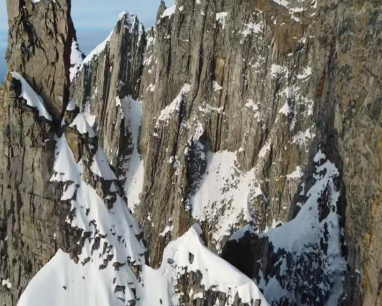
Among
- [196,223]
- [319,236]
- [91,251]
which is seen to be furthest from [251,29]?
[91,251]

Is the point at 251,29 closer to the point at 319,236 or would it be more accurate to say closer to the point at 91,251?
the point at 319,236

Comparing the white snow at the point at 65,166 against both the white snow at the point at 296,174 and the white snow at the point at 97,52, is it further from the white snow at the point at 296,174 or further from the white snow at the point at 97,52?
the white snow at the point at 97,52

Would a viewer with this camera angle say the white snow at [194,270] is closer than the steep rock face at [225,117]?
Yes

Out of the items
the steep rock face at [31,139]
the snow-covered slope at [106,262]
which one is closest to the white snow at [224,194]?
the snow-covered slope at [106,262]

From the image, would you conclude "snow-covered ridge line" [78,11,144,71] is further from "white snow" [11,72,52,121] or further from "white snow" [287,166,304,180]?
"white snow" [11,72,52,121]

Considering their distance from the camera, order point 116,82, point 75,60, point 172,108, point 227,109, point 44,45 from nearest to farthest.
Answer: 1. point 44,45
2. point 227,109
3. point 172,108
4. point 116,82
5. point 75,60

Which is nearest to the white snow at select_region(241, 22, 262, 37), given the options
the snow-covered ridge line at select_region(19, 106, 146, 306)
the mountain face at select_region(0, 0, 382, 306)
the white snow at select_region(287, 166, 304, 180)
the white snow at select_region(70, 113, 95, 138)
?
the mountain face at select_region(0, 0, 382, 306)

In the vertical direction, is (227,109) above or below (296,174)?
above

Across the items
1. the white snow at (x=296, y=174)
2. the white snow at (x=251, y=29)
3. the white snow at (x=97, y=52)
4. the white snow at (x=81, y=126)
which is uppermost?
the white snow at (x=97, y=52)
